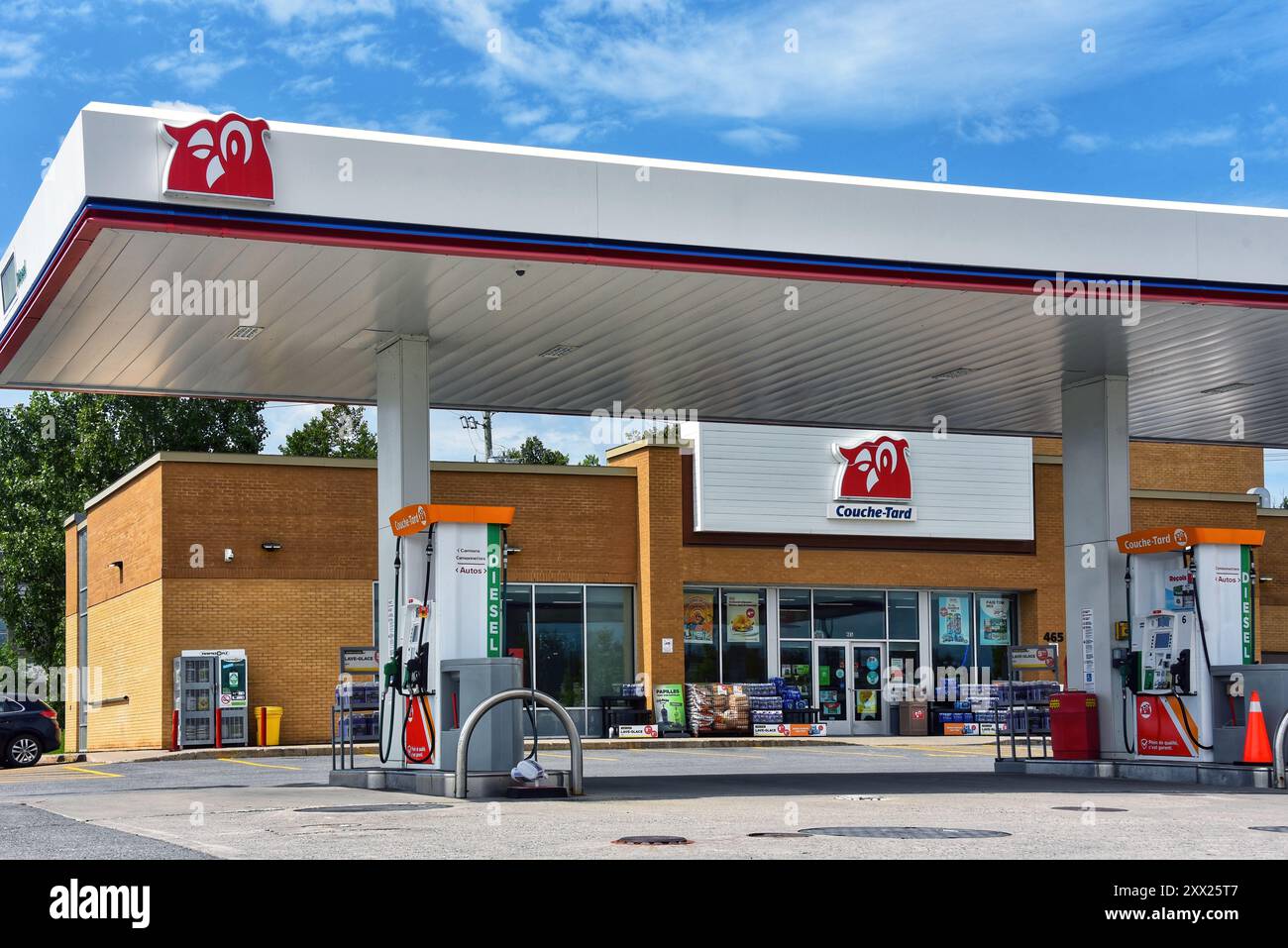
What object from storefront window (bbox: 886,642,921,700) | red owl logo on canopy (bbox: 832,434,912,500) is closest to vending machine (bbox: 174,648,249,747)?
red owl logo on canopy (bbox: 832,434,912,500)

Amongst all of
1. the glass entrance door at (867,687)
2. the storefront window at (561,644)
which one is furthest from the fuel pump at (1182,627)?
the glass entrance door at (867,687)

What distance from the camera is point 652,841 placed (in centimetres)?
1009

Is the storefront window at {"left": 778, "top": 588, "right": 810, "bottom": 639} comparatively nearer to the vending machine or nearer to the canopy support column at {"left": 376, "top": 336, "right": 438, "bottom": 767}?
the vending machine

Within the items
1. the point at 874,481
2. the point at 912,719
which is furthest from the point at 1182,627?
the point at 912,719

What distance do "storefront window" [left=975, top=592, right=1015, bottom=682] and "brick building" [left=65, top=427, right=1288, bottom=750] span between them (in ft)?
0.17

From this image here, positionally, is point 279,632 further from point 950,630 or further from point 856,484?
point 950,630

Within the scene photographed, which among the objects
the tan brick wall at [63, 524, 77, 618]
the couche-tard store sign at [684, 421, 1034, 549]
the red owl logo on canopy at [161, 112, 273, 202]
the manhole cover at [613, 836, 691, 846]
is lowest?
the manhole cover at [613, 836, 691, 846]

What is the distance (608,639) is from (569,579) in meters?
1.67

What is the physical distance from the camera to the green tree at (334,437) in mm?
62688

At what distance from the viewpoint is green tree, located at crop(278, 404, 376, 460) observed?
62688mm

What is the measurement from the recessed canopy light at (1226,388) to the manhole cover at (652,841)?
1359cm

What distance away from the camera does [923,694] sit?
36.9 meters

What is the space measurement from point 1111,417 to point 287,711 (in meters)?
18.0
